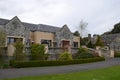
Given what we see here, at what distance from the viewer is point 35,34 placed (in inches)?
1486

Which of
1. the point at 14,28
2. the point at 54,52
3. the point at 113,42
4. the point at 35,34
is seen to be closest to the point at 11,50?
the point at 54,52

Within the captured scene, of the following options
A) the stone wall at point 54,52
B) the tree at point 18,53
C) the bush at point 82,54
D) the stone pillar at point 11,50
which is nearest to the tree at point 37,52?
the tree at point 18,53

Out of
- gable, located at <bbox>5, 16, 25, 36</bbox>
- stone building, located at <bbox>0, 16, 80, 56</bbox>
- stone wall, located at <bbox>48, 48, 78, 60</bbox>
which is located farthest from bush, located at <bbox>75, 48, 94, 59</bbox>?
gable, located at <bbox>5, 16, 25, 36</bbox>

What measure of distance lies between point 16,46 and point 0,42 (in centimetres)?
352

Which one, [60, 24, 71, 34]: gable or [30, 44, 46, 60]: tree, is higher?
[60, 24, 71, 34]: gable

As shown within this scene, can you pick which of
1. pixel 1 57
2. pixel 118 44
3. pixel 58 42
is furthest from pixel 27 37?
pixel 118 44

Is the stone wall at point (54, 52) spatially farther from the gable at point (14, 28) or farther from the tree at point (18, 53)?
the gable at point (14, 28)

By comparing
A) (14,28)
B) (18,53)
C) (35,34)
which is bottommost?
(18,53)

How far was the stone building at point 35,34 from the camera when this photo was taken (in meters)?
33.4

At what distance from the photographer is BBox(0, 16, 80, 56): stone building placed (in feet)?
110

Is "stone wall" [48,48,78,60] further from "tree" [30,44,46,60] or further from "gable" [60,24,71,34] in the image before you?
"gable" [60,24,71,34]

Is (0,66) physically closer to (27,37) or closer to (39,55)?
(39,55)

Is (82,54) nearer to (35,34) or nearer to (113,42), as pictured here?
(35,34)

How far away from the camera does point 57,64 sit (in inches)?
953
